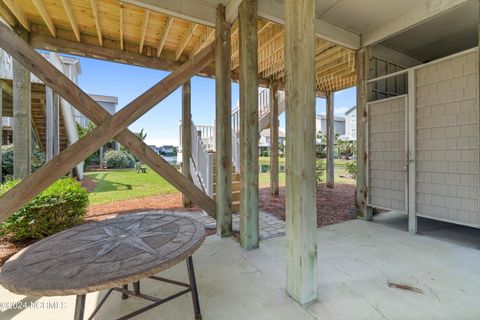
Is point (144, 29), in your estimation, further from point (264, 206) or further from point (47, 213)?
point (264, 206)

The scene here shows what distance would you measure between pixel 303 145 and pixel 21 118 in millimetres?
4120

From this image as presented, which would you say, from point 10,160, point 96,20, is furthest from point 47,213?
point 10,160

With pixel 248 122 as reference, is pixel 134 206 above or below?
below

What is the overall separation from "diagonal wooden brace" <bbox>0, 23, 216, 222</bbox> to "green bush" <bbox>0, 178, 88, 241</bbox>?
0.77 metres

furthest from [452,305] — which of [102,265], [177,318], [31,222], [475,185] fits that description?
[31,222]

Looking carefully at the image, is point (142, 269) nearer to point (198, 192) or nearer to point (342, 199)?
point (198, 192)

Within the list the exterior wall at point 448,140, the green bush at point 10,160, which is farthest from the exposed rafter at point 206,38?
the green bush at point 10,160

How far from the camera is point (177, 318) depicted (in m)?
1.69

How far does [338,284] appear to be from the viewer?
2078 mm

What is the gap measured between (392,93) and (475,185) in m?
2.23

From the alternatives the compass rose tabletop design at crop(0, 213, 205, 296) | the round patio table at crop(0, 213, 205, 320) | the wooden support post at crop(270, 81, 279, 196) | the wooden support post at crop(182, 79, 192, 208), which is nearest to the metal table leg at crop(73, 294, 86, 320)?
the round patio table at crop(0, 213, 205, 320)

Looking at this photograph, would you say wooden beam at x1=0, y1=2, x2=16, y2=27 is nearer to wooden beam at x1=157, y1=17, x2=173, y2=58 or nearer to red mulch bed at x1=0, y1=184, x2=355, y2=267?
wooden beam at x1=157, y1=17, x2=173, y2=58

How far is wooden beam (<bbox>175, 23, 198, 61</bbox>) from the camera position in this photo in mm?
3634

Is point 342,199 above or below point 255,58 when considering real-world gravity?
below
